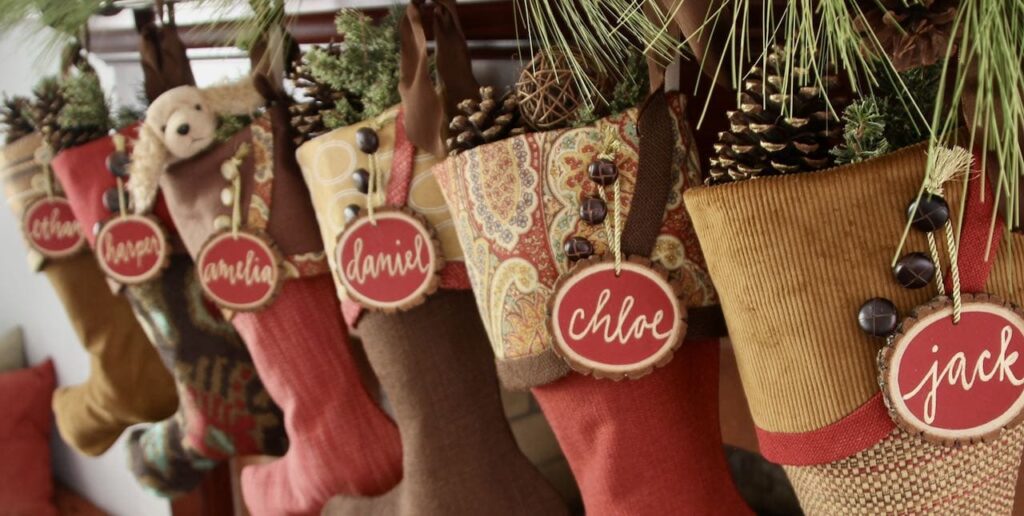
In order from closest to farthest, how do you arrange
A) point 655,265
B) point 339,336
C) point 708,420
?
point 655,265 < point 708,420 < point 339,336

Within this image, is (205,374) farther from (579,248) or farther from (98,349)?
(579,248)

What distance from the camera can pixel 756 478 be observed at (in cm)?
108

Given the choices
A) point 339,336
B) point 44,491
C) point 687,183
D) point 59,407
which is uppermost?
point 687,183

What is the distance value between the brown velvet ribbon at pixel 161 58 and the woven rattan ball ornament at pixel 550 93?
509mm

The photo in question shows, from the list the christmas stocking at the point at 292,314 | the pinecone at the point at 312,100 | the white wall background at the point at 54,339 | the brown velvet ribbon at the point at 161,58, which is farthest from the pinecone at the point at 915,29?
the white wall background at the point at 54,339

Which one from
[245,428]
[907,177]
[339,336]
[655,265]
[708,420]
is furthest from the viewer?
[245,428]

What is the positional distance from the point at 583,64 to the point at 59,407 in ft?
3.99

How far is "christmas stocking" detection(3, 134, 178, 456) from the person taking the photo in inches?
49.3

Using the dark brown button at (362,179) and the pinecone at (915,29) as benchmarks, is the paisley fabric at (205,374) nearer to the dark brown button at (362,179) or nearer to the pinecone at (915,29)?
the dark brown button at (362,179)

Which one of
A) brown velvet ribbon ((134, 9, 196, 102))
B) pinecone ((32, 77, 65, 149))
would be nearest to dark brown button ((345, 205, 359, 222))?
brown velvet ribbon ((134, 9, 196, 102))

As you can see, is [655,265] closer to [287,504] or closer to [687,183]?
[687,183]

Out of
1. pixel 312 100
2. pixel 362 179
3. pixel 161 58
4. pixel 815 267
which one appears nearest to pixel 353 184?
pixel 362 179

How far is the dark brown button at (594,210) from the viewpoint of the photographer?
0.67 metres

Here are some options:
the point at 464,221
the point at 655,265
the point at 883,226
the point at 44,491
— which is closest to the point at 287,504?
the point at 464,221
